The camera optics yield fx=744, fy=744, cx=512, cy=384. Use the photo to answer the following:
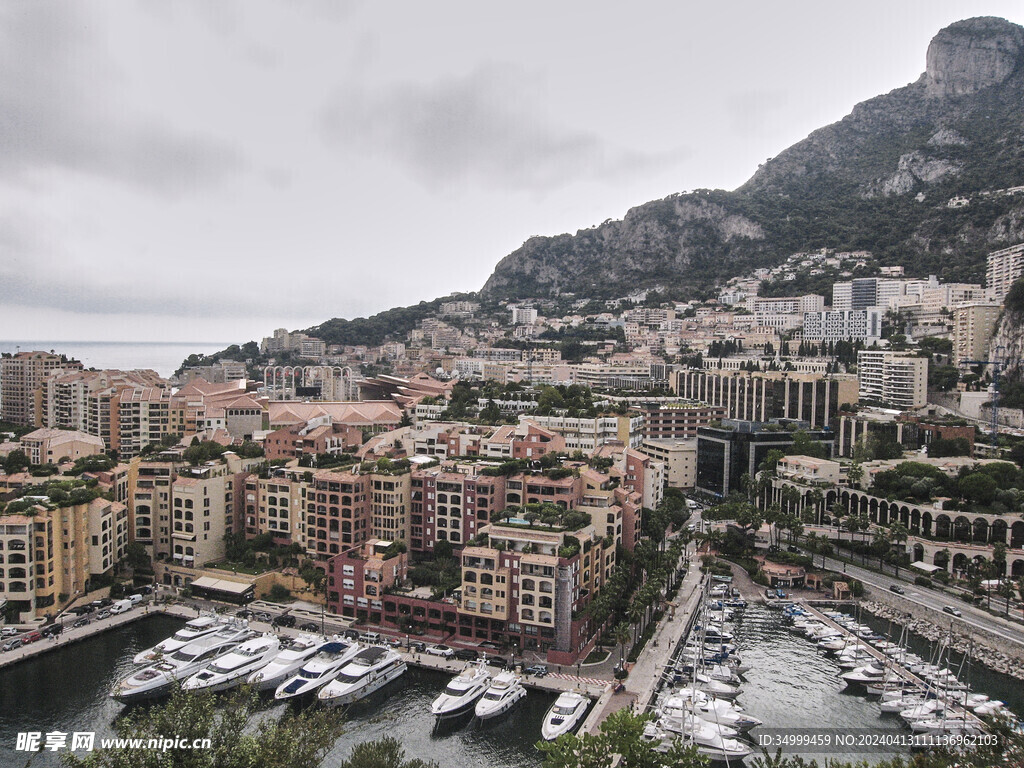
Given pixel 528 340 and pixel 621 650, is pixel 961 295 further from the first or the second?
pixel 621 650

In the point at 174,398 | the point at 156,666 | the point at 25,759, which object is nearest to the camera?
the point at 25,759

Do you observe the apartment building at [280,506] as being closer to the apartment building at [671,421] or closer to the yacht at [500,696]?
the yacht at [500,696]

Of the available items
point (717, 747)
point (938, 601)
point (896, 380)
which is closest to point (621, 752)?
point (717, 747)

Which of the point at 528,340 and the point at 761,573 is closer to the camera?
the point at 761,573

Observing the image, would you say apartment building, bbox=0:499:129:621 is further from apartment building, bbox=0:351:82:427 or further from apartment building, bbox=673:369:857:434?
apartment building, bbox=673:369:857:434

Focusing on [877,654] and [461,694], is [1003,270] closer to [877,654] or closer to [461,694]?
[877,654]

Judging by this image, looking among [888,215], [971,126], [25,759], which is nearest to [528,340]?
[888,215]

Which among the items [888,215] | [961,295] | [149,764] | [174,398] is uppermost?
[888,215]
